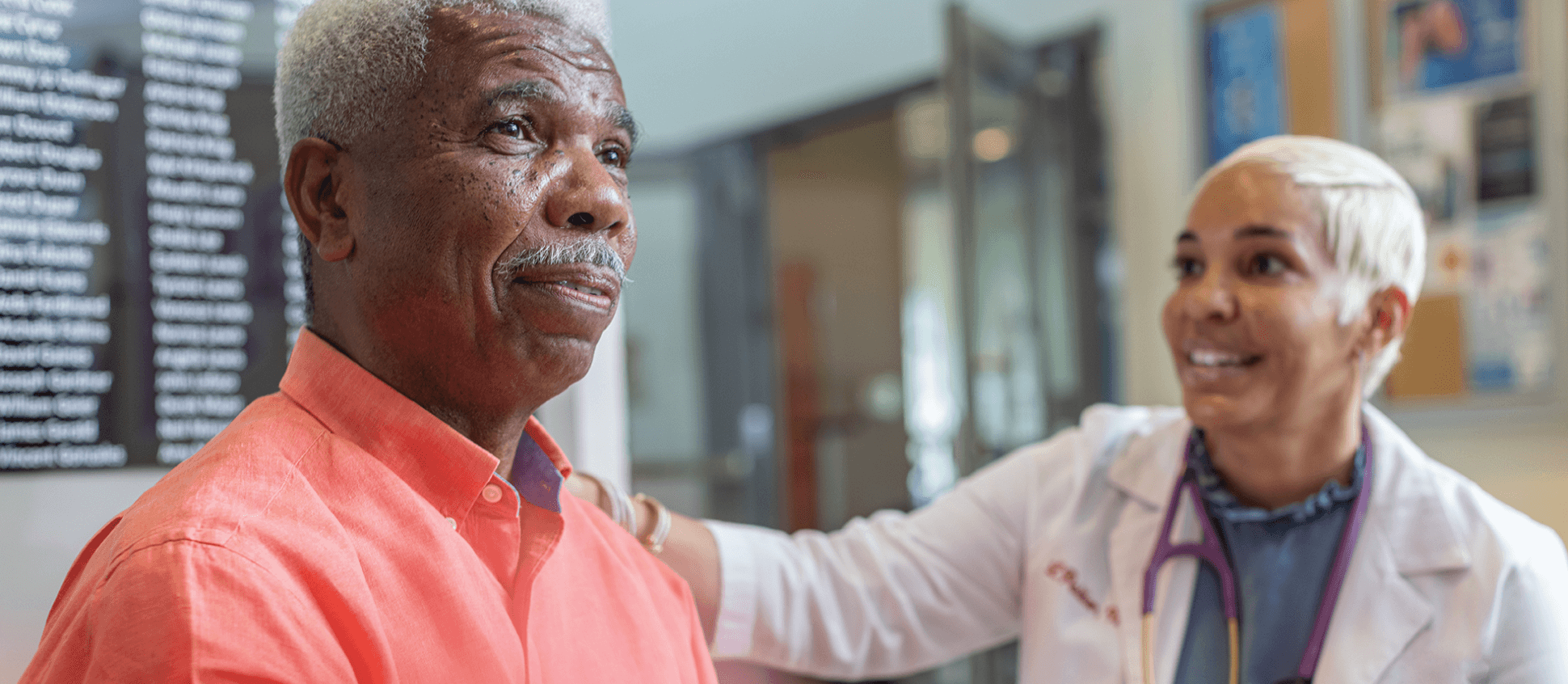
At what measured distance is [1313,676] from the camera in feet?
4.40

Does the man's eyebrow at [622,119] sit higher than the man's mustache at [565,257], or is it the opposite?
the man's eyebrow at [622,119]

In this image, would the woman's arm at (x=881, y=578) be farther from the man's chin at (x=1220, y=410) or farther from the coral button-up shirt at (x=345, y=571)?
the coral button-up shirt at (x=345, y=571)

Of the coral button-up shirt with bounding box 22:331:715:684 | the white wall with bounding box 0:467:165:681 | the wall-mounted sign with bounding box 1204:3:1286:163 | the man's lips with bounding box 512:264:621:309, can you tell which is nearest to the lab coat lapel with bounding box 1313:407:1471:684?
the coral button-up shirt with bounding box 22:331:715:684

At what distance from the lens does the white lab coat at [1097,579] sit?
1314 millimetres

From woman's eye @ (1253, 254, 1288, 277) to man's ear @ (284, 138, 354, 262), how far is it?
3.76ft

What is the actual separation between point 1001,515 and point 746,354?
3054 mm

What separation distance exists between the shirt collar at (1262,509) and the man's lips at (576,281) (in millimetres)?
1028

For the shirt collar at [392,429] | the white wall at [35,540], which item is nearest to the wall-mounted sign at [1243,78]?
the shirt collar at [392,429]

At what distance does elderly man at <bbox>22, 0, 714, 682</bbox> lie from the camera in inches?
27.4

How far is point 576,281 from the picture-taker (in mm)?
799

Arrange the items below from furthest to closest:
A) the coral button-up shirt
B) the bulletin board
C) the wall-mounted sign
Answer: the wall-mounted sign → the bulletin board → the coral button-up shirt

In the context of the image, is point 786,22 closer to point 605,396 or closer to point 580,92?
point 605,396

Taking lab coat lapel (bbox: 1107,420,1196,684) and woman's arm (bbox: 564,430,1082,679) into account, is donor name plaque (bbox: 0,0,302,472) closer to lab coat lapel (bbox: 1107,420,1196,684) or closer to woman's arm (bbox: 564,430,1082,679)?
woman's arm (bbox: 564,430,1082,679)

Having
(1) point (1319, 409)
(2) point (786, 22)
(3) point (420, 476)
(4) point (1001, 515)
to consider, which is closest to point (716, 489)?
(2) point (786, 22)
